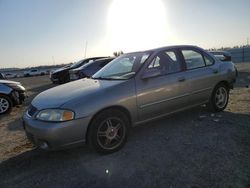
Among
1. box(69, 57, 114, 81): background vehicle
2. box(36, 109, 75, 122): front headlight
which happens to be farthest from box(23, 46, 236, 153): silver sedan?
box(69, 57, 114, 81): background vehicle

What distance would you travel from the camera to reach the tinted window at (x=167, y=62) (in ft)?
16.1

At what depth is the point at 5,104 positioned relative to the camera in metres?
8.12

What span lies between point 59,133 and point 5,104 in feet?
17.1

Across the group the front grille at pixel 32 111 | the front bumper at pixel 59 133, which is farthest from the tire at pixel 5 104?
the front bumper at pixel 59 133

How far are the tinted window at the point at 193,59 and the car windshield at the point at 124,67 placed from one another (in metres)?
0.93

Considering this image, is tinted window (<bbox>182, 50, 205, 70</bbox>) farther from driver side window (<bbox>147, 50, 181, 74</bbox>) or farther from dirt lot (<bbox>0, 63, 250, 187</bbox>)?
dirt lot (<bbox>0, 63, 250, 187</bbox>)

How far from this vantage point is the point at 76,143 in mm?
3855

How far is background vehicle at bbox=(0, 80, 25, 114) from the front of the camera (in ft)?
26.6

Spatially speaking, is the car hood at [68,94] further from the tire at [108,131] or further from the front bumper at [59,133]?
the tire at [108,131]

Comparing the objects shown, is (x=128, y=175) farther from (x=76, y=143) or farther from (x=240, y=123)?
(x=240, y=123)

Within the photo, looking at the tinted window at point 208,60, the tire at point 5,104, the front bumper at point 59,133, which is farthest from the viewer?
the tire at point 5,104

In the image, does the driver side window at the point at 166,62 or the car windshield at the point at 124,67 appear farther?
the driver side window at the point at 166,62

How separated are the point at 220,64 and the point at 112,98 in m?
3.12

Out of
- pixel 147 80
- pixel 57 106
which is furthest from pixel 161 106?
pixel 57 106
